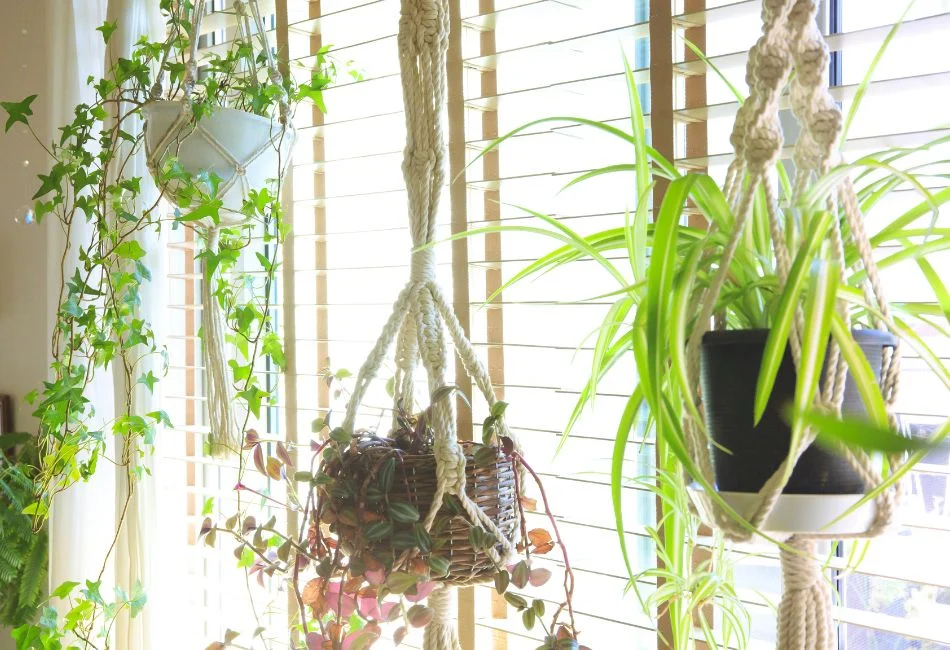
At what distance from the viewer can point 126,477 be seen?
71.3 inches

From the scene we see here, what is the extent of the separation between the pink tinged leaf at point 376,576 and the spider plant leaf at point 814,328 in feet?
1.61

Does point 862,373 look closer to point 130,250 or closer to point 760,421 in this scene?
point 760,421

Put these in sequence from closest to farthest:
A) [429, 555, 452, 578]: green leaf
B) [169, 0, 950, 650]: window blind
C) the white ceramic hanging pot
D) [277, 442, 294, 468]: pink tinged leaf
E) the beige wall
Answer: [429, 555, 452, 578]: green leaf
[169, 0, 950, 650]: window blind
[277, 442, 294, 468]: pink tinged leaf
the white ceramic hanging pot
the beige wall

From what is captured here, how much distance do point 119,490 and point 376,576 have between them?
3.52 ft

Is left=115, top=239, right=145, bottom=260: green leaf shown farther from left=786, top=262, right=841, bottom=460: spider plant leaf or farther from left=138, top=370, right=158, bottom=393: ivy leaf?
left=786, top=262, right=841, bottom=460: spider plant leaf

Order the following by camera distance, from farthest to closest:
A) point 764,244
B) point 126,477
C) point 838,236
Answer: point 126,477 → point 764,244 → point 838,236

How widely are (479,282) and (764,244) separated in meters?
0.70

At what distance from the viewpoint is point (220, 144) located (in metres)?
1.42

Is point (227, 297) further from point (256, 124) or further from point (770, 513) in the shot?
point (770, 513)

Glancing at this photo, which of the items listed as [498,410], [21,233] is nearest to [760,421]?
[498,410]

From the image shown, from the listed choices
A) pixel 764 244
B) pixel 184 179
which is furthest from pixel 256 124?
pixel 764 244

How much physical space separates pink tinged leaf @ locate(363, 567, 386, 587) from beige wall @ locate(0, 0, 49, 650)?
1815 mm

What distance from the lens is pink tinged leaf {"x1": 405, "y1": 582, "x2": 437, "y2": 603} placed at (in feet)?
3.09

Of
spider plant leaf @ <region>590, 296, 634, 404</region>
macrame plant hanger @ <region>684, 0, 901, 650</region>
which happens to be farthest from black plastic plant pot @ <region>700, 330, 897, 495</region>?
spider plant leaf @ <region>590, 296, 634, 404</region>
